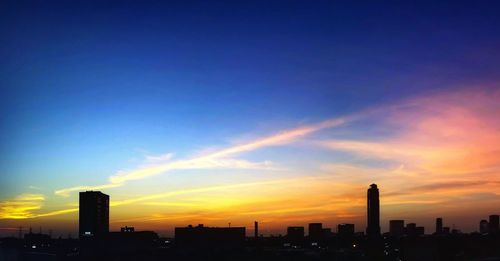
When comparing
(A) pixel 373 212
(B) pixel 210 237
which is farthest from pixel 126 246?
(A) pixel 373 212

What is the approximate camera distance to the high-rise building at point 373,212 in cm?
18100

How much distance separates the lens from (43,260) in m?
140

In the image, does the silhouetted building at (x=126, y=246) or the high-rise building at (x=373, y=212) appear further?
the high-rise building at (x=373, y=212)

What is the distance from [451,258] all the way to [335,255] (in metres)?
48.2

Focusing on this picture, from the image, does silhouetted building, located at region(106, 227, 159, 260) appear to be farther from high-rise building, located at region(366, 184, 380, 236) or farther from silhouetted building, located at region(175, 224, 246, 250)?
high-rise building, located at region(366, 184, 380, 236)

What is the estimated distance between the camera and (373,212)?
18588cm

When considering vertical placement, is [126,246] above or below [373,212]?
below

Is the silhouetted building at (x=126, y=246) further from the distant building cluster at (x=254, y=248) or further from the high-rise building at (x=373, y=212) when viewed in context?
the high-rise building at (x=373, y=212)

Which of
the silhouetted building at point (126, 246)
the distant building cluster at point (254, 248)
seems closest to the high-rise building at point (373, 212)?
the distant building cluster at point (254, 248)

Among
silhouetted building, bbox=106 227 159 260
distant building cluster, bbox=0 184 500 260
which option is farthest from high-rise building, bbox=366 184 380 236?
silhouetted building, bbox=106 227 159 260

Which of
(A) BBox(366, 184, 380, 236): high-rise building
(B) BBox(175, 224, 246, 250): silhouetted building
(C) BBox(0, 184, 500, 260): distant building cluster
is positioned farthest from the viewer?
(A) BBox(366, 184, 380, 236): high-rise building

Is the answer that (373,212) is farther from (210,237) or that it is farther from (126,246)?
(126,246)

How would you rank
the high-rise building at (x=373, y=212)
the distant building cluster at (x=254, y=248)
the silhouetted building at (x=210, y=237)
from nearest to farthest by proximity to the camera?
the distant building cluster at (x=254, y=248), the silhouetted building at (x=210, y=237), the high-rise building at (x=373, y=212)

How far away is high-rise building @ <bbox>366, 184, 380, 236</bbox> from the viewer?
18100 cm
